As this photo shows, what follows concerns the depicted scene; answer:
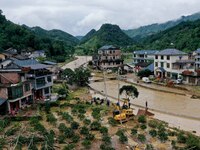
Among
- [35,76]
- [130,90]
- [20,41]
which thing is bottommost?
[130,90]

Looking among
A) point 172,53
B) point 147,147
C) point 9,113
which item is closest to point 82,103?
point 9,113

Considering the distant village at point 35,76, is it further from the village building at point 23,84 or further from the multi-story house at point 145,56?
the multi-story house at point 145,56

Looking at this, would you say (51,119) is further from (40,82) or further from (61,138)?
(40,82)

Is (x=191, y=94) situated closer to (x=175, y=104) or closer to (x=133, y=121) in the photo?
(x=175, y=104)

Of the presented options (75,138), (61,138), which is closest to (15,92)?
(61,138)

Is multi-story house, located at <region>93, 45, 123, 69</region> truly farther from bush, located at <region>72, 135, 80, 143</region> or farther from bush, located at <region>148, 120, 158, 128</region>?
bush, located at <region>72, 135, 80, 143</region>

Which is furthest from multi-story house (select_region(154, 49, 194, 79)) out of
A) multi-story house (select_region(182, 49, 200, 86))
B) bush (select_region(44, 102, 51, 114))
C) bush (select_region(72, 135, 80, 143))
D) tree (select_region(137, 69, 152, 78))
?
bush (select_region(72, 135, 80, 143))

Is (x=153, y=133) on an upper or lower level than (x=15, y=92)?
lower
